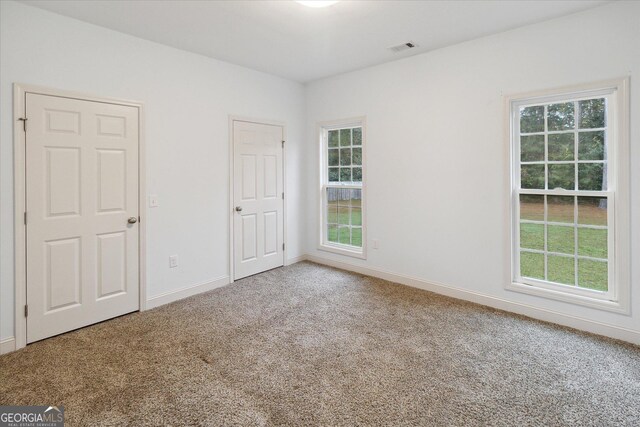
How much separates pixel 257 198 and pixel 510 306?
321 cm

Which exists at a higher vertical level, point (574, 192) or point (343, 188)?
point (343, 188)

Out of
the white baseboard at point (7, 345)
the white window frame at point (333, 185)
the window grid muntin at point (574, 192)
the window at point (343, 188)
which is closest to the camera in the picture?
the white baseboard at point (7, 345)

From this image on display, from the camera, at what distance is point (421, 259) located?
3.98 meters

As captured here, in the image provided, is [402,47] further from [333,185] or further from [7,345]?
[7,345]

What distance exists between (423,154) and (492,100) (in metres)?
0.88

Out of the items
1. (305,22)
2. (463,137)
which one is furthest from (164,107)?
(463,137)

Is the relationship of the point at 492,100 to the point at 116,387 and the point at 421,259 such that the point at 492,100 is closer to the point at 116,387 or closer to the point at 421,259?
the point at 421,259

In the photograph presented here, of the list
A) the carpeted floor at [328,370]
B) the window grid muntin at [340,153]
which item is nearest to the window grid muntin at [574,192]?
the carpeted floor at [328,370]

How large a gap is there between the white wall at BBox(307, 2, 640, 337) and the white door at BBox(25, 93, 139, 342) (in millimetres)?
2758

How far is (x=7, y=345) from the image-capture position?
257 cm

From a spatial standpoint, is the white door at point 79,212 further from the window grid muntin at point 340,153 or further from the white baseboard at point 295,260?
the window grid muntin at point 340,153

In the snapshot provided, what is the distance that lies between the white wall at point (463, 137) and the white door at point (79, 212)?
9.05 ft

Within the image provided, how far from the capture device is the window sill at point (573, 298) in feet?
8.93

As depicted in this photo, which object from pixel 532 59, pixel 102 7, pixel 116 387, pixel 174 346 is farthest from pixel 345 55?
pixel 116 387
